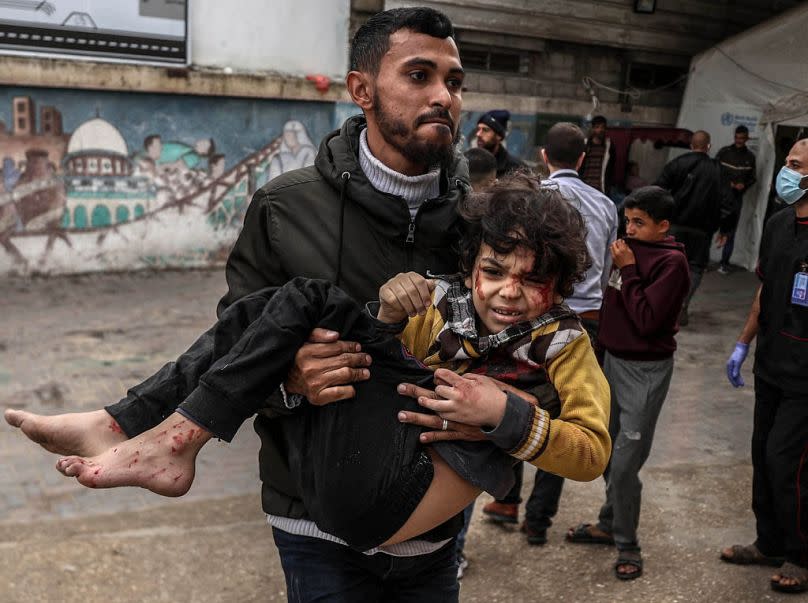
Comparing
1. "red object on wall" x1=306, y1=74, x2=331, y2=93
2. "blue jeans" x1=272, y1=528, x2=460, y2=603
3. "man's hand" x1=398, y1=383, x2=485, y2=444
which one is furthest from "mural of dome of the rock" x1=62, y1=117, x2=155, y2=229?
"man's hand" x1=398, y1=383, x2=485, y2=444

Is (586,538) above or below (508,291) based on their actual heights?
below

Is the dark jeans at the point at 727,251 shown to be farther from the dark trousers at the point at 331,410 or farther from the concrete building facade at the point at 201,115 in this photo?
the dark trousers at the point at 331,410

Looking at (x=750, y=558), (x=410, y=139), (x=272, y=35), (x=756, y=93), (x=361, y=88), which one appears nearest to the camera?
(x=410, y=139)

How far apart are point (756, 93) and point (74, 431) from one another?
12.0 m

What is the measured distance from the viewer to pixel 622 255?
4.19 metres

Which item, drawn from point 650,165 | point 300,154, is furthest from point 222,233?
point 650,165

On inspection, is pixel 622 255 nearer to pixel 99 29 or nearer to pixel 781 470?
pixel 781 470

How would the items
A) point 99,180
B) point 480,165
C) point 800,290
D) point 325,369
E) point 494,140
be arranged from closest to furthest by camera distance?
point 325,369 < point 800,290 < point 480,165 < point 494,140 < point 99,180

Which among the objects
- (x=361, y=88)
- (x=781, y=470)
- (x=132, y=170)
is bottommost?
(x=781, y=470)

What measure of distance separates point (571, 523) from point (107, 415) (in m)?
3.20

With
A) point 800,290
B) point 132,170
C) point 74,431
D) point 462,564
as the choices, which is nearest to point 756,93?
point 132,170

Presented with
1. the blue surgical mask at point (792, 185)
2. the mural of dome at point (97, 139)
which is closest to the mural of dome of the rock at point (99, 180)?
the mural of dome at point (97, 139)

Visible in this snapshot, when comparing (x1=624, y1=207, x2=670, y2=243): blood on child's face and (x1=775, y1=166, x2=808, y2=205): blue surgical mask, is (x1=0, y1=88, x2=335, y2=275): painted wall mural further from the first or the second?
(x1=775, y1=166, x2=808, y2=205): blue surgical mask

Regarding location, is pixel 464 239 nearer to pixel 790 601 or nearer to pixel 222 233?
pixel 790 601
